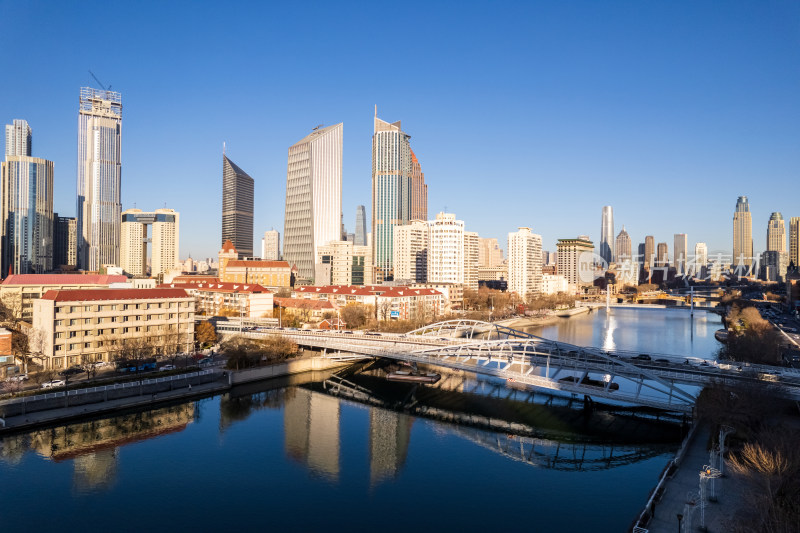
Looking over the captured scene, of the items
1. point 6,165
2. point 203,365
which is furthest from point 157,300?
point 6,165

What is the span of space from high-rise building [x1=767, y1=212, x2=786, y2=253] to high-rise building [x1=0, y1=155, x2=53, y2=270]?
184 meters

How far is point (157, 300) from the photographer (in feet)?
111

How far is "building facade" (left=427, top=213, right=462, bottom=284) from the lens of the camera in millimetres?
81500

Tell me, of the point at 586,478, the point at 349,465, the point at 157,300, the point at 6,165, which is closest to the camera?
the point at 586,478

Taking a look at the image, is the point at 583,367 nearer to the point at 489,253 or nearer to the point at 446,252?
the point at 446,252

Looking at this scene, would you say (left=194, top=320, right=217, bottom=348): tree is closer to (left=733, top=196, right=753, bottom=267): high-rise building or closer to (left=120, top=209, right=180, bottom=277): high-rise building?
(left=120, top=209, right=180, bottom=277): high-rise building

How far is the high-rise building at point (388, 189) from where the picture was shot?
118750 mm

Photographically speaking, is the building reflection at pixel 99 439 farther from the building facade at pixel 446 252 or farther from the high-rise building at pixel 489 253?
the high-rise building at pixel 489 253

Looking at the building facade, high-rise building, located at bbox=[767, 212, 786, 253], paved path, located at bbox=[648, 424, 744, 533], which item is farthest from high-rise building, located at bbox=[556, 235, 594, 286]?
paved path, located at bbox=[648, 424, 744, 533]

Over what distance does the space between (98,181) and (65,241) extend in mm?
15616

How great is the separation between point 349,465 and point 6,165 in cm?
12053

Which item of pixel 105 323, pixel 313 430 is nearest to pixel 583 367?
pixel 313 430

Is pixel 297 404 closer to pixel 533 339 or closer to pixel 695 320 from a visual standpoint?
pixel 533 339

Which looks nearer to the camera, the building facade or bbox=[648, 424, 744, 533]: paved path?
bbox=[648, 424, 744, 533]: paved path
